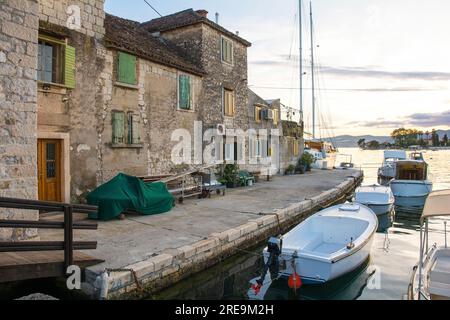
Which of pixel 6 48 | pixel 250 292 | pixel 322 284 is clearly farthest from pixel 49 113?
pixel 322 284

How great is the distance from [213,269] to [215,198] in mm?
6306

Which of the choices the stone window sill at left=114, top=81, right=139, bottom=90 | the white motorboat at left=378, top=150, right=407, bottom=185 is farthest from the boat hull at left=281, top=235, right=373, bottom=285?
the white motorboat at left=378, top=150, right=407, bottom=185

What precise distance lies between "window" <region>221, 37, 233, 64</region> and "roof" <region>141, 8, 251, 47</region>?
1.26 ft

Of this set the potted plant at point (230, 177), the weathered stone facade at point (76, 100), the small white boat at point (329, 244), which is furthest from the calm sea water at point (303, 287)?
the potted plant at point (230, 177)

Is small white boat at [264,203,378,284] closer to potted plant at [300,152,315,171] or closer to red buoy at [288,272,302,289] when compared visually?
red buoy at [288,272,302,289]

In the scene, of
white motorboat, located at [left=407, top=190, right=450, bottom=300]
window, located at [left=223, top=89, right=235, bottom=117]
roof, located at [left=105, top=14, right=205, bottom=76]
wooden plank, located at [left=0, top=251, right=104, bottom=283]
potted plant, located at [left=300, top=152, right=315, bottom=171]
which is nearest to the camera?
wooden plank, located at [left=0, top=251, right=104, bottom=283]

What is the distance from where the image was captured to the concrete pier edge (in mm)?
5544

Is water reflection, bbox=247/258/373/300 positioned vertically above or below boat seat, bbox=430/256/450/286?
below

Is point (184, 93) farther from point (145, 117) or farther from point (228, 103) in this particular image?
point (228, 103)

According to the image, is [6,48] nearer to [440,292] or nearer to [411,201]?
[440,292]

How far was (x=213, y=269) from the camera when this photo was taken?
770 centimetres

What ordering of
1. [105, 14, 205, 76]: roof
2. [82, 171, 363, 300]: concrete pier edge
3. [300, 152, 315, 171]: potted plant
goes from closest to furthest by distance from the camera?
1. [82, 171, 363, 300]: concrete pier edge
2. [105, 14, 205, 76]: roof
3. [300, 152, 315, 171]: potted plant

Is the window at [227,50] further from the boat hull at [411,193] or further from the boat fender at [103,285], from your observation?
the boat fender at [103,285]

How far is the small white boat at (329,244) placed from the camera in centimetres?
666
